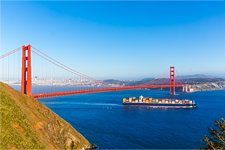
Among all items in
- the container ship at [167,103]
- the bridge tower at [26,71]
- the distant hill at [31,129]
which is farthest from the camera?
the container ship at [167,103]

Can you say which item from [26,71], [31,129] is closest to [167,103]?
[26,71]

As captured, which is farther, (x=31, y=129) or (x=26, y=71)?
(x=26, y=71)

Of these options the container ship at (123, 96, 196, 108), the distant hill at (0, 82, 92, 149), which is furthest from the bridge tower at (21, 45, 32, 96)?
the container ship at (123, 96, 196, 108)

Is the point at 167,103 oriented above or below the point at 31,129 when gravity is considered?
below

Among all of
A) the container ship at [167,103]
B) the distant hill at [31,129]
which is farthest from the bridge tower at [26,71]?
the container ship at [167,103]

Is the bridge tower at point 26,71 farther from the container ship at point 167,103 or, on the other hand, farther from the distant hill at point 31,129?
the container ship at point 167,103

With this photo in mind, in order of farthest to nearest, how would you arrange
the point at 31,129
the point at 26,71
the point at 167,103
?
1. the point at 167,103
2. the point at 26,71
3. the point at 31,129

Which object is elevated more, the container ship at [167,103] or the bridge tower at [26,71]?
the bridge tower at [26,71]

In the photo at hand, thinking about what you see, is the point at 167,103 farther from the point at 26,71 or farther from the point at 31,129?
the point at 31,129
